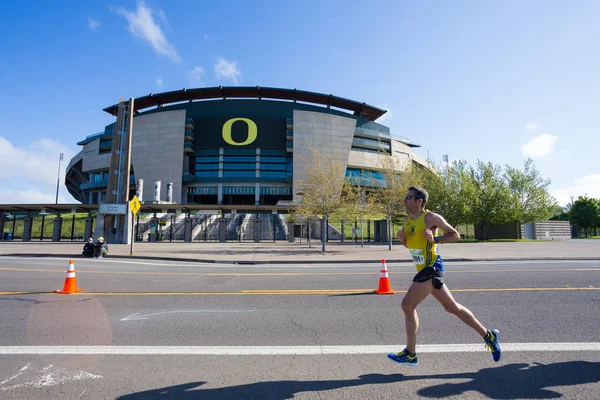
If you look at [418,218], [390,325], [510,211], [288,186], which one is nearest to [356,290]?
[390,325]

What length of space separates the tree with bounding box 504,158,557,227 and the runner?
36452 millimetres

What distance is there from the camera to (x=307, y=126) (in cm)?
6253

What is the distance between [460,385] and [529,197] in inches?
1585

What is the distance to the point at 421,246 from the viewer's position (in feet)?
11.2

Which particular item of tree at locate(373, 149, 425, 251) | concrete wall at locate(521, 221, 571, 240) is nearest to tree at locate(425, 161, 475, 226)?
concrete wall at locate(521, 221, 571, 240)

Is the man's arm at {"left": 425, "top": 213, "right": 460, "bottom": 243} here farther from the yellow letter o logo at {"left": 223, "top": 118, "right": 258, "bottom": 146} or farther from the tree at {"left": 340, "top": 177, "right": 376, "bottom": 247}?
the yellow letter o logo at {"left": 223, "top": 118, "right": 258, "bottom": 146}

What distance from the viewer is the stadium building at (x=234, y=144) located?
62.3 metres

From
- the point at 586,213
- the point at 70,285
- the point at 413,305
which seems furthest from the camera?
the point at 586,213

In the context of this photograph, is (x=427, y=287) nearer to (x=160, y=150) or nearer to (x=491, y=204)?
(x=491, y=204)

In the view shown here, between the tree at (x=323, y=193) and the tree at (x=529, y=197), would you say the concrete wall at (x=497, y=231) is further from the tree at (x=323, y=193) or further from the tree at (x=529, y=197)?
the tree at (x=323, y=193)

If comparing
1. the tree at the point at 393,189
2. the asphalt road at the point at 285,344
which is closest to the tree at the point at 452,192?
the tree at the point at 393,189

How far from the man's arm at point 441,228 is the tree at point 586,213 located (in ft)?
220

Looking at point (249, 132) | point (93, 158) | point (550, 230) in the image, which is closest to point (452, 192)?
point (550, 230)

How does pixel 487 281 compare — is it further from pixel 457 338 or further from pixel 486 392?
pixel 486 392
